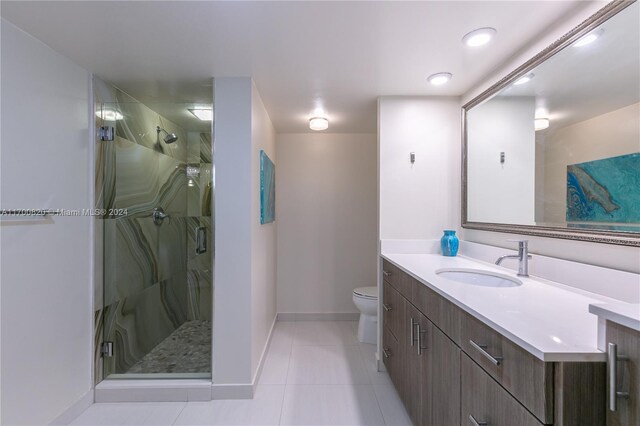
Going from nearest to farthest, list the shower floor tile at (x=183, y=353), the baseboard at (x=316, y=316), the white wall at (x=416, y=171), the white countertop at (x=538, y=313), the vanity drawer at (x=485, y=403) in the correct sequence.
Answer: the white countertop at (x=538, y=313), the vanity drawer at (x=485, y=403), the shower floor tile at (x=183, y=353), the white wall at (x=416, y=171), the baseboard at (x=316, y=316)

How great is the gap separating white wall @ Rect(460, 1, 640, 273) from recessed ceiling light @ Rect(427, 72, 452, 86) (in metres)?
0.27

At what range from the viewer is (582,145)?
1.26 metres

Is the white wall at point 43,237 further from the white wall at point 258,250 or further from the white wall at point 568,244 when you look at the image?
the white wall at point 568,244

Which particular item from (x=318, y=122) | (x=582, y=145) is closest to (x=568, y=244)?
(x=582, y=145)

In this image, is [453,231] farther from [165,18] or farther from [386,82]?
[165,18]

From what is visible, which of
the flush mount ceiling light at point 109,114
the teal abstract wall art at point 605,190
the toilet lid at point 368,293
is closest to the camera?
the teal abstract wall art at point 605,190

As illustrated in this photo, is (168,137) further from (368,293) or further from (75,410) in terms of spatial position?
(368,293)

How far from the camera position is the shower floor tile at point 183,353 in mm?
2123

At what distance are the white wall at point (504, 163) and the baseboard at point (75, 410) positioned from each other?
285 cm

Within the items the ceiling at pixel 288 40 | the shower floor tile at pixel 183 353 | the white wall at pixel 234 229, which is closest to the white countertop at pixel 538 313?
the white wall at pixel 234 229

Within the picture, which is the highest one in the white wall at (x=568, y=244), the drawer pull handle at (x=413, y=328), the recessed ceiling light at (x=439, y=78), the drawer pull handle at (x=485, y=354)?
the recessed ceiling light at (x=439, y=78)

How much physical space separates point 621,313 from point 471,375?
0.56m

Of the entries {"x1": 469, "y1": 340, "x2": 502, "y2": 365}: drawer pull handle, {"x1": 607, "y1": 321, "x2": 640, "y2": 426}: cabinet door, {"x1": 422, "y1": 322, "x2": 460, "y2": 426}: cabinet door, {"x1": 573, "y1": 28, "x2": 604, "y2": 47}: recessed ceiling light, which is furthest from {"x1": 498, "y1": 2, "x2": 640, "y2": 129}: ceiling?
{"x1": 422, "y1": 322, "x2": 460, "y2": 426}: cabinet door

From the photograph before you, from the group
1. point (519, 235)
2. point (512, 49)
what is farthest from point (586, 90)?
point (519, 235)
